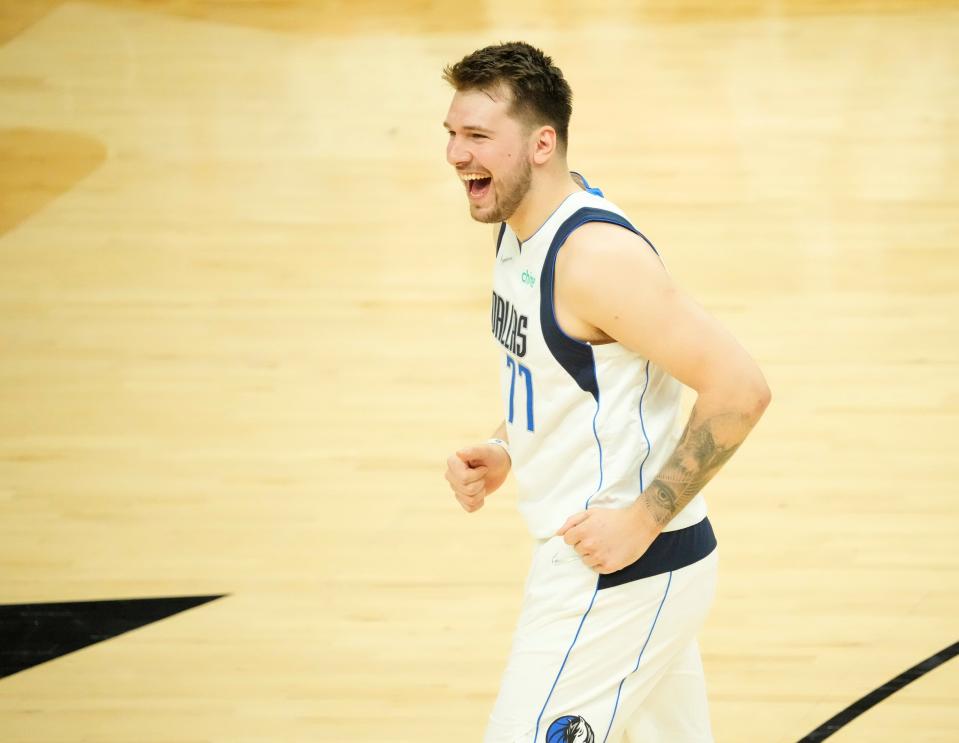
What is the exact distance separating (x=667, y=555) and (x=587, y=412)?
0.95 ft

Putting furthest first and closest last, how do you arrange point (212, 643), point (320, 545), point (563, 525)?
point (320, 545)
point (212, 643)
point (563, 525)

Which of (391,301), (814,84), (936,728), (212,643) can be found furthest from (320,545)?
(814,84)

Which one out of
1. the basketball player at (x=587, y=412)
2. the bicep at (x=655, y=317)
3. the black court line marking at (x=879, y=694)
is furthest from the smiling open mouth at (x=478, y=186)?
the black court line marking at (x=879, y=694)

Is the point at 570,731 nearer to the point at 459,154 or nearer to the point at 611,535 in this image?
the point at 611,535

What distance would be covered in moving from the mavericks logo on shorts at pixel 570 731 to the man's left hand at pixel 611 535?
0.25 metres

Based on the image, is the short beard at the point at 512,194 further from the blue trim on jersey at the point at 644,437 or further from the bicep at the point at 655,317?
the blue trim on jersey at the point at 644,437

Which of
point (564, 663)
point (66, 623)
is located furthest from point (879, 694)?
point (66, 623)

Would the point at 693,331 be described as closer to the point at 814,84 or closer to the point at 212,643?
the point at 212,643

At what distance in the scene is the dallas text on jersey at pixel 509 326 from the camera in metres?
2.01

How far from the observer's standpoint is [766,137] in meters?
5.36

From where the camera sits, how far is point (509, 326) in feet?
6.74

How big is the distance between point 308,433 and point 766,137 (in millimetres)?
2577

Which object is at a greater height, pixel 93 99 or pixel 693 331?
pixel 693 331

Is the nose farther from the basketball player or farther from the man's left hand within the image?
the man's left hand
